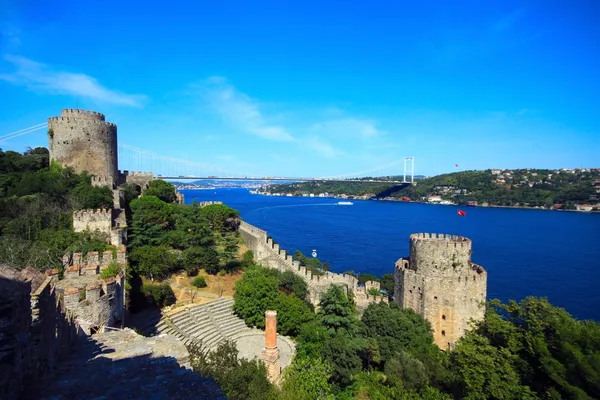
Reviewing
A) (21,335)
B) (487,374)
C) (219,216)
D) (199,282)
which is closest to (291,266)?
(199,282)

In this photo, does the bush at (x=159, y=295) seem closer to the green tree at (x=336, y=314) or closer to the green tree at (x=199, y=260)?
the green tree at (x=199, y=260)

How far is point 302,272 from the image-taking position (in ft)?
61.4

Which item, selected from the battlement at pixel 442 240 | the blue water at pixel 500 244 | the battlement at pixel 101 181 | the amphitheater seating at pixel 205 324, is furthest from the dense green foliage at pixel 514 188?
the amphitheater seating at pixel 205 324

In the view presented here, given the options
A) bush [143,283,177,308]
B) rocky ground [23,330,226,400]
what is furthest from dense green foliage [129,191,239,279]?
rocky ground [23,330,226,400]

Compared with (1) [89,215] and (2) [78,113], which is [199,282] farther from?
(2) [78,113]

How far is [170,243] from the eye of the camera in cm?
1880

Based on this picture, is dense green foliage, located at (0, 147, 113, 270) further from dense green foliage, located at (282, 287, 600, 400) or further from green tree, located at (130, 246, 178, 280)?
dense green foliage, located at (282, 287, 600, 400)

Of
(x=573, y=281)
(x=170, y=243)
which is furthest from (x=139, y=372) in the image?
(x=573, y=281)

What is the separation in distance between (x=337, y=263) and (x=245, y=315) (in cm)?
2595

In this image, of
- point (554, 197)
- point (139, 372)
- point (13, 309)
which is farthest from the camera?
point (554, 197)

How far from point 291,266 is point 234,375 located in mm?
10868

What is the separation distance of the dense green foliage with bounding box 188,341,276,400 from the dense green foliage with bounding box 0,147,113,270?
6485 millimetres

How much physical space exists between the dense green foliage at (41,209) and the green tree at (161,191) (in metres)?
5.10

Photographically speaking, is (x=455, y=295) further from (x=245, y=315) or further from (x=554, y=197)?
(x=554, y=197)
